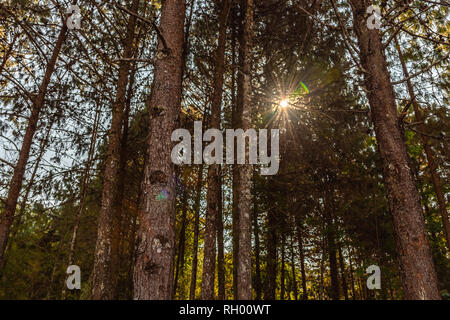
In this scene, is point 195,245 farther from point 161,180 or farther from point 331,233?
point 161,180

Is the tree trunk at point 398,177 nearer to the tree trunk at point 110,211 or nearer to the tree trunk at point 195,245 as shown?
the tree trunk at point 110,211

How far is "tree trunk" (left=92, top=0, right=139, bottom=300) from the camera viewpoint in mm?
6016

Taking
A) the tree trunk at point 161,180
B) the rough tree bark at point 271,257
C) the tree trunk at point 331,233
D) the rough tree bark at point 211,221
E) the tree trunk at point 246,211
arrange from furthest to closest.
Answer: the rough tree bark at point 271,257
the tree trunk at point 331,233
the rough tree bark at point 211,221
the tree trunk at point 246,211
the tree trunk at point 161,180

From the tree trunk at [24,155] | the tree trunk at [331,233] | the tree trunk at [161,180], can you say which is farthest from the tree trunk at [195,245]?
the tree trunk at [161,180]

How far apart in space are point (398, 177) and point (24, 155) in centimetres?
769

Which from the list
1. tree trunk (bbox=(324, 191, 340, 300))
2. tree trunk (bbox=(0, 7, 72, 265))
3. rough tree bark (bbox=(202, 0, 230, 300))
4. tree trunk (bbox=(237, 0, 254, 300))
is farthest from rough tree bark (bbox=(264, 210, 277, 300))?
tree trunk (bbox=(0, 7, 72, 265))

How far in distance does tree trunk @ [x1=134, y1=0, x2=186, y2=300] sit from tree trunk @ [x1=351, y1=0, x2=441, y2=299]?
9.81ft

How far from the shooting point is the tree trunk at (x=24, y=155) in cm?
600

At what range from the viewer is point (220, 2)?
9172mm

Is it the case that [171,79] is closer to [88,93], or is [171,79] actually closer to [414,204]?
[414,204]

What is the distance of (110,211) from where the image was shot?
6.49 m

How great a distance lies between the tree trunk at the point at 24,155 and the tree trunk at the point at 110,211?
5.35 feet

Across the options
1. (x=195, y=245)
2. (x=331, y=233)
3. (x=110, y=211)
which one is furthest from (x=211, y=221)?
(x=331, y=233)

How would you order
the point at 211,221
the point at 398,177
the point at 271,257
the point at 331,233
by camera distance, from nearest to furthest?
the point at 398,177
the point at 211,221
the point at 331,233
the point at 271,257
